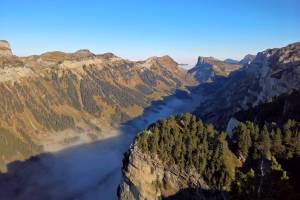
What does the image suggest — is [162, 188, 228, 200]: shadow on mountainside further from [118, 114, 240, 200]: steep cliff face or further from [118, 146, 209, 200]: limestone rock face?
[118, 146, 209, 200]: limestone rock face

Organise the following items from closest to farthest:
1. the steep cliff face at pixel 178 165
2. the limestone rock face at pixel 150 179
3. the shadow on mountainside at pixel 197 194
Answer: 1. the shadow on mountainside at pixel 197 194
2. the steep cliff face at pixel 178 165
3. the limestone rock face at pixel 150 179

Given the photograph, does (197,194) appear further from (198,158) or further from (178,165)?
(178,165)

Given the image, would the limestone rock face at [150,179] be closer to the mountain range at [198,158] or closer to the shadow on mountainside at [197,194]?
the mountain range at [198,158]

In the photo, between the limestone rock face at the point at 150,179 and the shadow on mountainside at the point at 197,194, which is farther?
the limestone rock face at the point at 150,179

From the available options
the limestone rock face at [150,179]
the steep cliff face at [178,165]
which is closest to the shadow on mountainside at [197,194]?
the steep cliff face at [178,165]

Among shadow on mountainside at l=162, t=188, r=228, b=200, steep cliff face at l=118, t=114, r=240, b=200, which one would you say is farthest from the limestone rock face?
shadow on mountainside at l=162, t=188, r=228, b=200

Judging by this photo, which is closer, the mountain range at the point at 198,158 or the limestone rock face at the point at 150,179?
the mountain range at the point at 198,158

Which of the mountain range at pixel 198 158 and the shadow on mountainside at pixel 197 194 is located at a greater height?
the mountain range at pixel 198 158

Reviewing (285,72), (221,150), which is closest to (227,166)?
(221,150)

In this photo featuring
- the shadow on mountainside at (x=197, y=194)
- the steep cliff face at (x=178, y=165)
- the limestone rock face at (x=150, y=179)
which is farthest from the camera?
the limestone rock face at (x=150, y=179)
